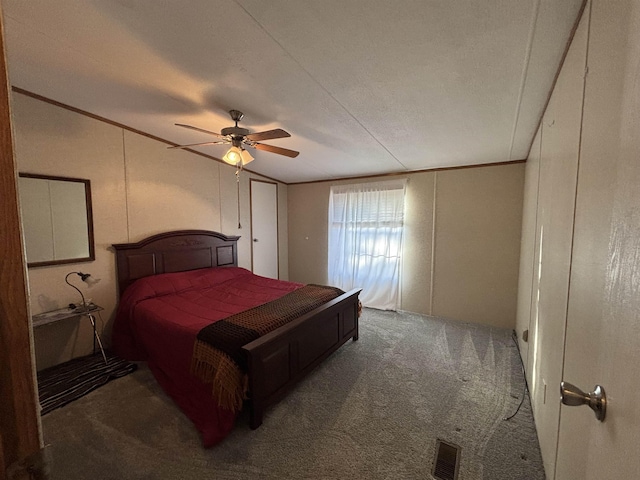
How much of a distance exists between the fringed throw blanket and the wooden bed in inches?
2.8

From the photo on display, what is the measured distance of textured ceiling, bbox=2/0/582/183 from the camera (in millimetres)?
1344

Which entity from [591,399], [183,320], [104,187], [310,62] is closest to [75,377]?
[183,320]

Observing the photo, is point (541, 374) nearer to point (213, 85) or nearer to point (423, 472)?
point (423, 472)

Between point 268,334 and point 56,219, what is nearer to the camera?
point 268,334

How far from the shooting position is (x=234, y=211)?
4367mm

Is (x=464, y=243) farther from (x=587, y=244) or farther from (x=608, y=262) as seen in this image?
(x=608, y=262)

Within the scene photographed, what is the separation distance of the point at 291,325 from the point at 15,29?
265cm

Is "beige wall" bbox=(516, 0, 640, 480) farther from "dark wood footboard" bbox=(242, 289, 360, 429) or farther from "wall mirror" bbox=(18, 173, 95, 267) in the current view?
"wall mirror" bbox=(18, 173, 95, 267)

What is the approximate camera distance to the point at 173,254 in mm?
3492

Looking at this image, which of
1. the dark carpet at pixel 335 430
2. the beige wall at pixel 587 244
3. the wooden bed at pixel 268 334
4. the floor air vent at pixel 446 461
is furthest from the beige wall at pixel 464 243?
the floor air vent at pixel 446 461

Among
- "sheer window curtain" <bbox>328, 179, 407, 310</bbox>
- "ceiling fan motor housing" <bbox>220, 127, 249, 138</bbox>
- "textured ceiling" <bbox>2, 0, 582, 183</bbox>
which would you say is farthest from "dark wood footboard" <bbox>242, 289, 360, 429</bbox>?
"textured ceiling" <bbox>2, 0, 582, 183</bbox>

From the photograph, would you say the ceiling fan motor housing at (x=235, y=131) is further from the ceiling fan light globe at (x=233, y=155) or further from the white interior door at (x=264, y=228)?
the white interior door at (x=264, y=228)

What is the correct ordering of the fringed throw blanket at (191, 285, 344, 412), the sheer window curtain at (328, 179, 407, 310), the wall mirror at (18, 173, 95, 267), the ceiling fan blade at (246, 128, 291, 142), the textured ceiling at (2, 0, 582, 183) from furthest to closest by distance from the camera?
the sheer window curtain at (328, 179, 407, 310) → the wall mirror at (18, 173, 95, 267) → the ceiling fan blade at (246, 128, 291, 142) → the fringed throw blanket at (191, 285, 344, 412) → the textured ceiling at (2, 0, 582, 183)

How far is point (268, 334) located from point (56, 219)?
2.45m
